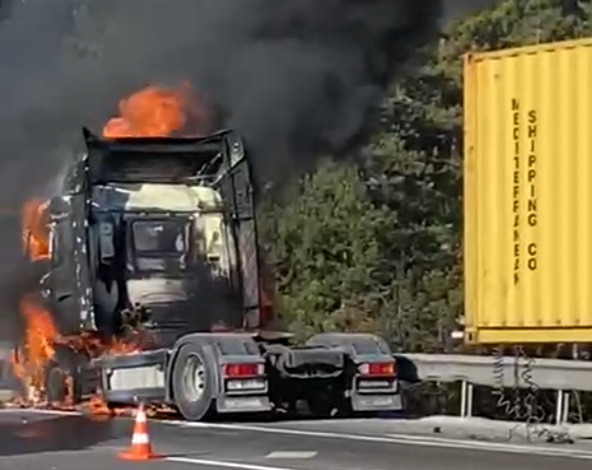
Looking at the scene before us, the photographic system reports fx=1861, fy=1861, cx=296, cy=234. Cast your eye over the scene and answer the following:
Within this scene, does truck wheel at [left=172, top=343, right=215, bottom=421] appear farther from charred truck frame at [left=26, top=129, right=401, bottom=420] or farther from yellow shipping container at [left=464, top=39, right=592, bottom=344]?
yellow shipping container at [left=464, top=39, right=592, bottom=344]

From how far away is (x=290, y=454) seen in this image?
16.5 metres

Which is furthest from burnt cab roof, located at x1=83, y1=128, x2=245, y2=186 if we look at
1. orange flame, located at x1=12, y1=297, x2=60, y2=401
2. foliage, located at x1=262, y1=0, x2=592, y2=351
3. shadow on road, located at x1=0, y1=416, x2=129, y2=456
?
foliage, located at x1=262, y1=0, x2=592, y2=351

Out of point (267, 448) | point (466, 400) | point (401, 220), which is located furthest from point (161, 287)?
point (401, 220)

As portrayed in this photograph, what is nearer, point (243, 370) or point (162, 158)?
point (243, 370)

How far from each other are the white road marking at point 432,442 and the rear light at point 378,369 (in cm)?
154

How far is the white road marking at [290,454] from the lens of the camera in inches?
641

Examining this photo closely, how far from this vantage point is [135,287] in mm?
21766

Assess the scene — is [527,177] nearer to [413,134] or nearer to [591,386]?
[591,386]

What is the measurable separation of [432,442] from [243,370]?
288 cm

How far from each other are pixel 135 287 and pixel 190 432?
3242 millimetres

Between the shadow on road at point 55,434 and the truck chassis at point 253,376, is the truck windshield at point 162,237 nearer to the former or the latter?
the truck chassis at point 253,376

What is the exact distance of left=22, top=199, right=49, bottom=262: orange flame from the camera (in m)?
22.7

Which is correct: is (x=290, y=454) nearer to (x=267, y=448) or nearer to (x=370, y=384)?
(x=267, y=448)

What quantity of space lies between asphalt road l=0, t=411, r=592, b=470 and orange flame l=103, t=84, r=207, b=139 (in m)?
4.74
